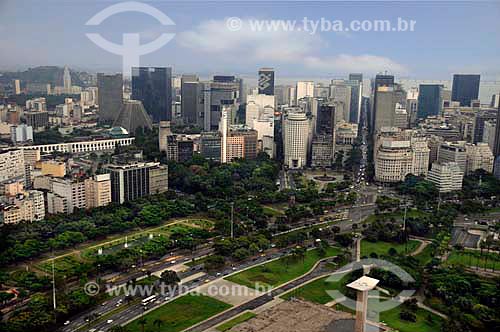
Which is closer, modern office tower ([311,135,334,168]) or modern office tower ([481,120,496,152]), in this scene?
modern office tower ([481,120,496,152])

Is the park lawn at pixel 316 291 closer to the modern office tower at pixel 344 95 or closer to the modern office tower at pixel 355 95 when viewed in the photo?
the modern office tower at pixel 344 95

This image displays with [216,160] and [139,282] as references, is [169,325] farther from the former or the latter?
[216,160]

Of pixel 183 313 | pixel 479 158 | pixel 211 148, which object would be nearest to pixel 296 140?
pixel 211 148

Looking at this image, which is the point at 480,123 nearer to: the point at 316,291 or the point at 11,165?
the point at 316,291

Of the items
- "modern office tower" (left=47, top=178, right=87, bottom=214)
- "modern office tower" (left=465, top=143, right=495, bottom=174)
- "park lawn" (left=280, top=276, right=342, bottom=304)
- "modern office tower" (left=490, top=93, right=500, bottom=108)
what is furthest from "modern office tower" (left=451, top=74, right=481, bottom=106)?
"modern office tower" (left=47, top=178, right=87, bottom=214)

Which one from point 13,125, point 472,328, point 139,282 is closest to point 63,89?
point 13,125

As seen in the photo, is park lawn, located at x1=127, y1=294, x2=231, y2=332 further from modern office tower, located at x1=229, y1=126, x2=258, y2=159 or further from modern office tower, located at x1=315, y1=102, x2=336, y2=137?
modern office tower, located at x1=315, y1=102, x2=336, y2=137
